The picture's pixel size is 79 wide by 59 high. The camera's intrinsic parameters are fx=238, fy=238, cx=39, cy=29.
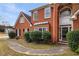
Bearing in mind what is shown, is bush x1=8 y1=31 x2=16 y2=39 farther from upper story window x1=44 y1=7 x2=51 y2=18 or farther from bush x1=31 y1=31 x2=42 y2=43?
upper story window x1=44 y1=7 x2=51 y2=18

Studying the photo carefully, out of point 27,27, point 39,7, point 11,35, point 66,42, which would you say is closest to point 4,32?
point 11,35

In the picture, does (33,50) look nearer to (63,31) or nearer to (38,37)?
(38,37)

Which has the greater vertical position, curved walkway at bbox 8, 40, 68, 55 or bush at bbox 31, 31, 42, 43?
bush at bbox 31, 31, 42, 43

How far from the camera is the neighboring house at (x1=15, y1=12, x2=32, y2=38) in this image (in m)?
5.16

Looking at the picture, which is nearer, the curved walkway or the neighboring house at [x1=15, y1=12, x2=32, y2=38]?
A: the curved walkway

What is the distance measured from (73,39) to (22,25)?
3.76ft

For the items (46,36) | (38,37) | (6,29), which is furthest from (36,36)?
(6,29)

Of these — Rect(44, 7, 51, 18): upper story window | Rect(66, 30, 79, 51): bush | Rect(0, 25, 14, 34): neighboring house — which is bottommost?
Rect(66, 30, 79, 51): bush

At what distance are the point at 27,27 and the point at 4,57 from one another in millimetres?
810

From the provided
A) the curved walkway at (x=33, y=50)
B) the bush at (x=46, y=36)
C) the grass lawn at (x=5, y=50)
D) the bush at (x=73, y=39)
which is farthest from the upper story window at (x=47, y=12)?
the grass lawn at (x=5, y=50)

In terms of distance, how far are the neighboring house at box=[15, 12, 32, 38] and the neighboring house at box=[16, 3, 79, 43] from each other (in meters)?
0.05

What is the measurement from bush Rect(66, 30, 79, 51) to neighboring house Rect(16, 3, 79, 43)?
9 centimetres

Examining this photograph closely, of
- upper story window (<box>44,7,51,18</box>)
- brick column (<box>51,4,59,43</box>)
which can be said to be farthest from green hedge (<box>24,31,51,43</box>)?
upper story window (<box>44,7,51,18</box>)

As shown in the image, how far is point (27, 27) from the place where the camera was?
5.18 metres
